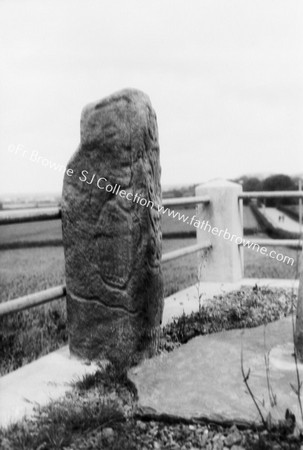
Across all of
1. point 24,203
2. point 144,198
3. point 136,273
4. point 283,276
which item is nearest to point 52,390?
point 136,273

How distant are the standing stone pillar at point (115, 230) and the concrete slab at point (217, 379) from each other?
30 cm

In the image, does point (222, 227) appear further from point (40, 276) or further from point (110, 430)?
point (110, 430)

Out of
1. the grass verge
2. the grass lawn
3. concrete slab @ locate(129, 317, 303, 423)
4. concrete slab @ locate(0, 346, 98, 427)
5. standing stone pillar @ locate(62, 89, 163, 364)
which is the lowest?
the grass lawn

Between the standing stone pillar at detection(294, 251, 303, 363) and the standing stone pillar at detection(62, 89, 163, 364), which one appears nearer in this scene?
the standing stone pillar at detection(294, 251, 303, 363)

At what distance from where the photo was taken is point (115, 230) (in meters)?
3.33

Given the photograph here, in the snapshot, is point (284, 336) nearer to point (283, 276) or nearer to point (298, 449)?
point (298, 449)

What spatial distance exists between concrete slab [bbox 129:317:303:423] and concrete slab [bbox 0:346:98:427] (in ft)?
1.34

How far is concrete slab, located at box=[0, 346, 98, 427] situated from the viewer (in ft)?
9.42

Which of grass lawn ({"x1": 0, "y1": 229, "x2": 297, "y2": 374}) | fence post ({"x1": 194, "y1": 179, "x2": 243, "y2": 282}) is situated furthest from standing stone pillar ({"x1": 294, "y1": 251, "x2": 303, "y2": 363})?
fence post ({"x1": 194, "y1": 179, "x2": 243, "y2": 282})

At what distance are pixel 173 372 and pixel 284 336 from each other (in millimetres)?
833

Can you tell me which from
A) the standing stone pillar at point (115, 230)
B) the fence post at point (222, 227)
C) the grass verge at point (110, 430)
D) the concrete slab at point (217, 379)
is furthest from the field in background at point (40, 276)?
the concrete slab at point (217, 379)

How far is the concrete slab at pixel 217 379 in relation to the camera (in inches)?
102

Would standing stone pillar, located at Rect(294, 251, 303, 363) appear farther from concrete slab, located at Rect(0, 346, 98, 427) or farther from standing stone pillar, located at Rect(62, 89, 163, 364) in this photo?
concrete slab, located at Rect(0, 346, 98, 427)

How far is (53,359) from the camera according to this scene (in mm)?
3590
